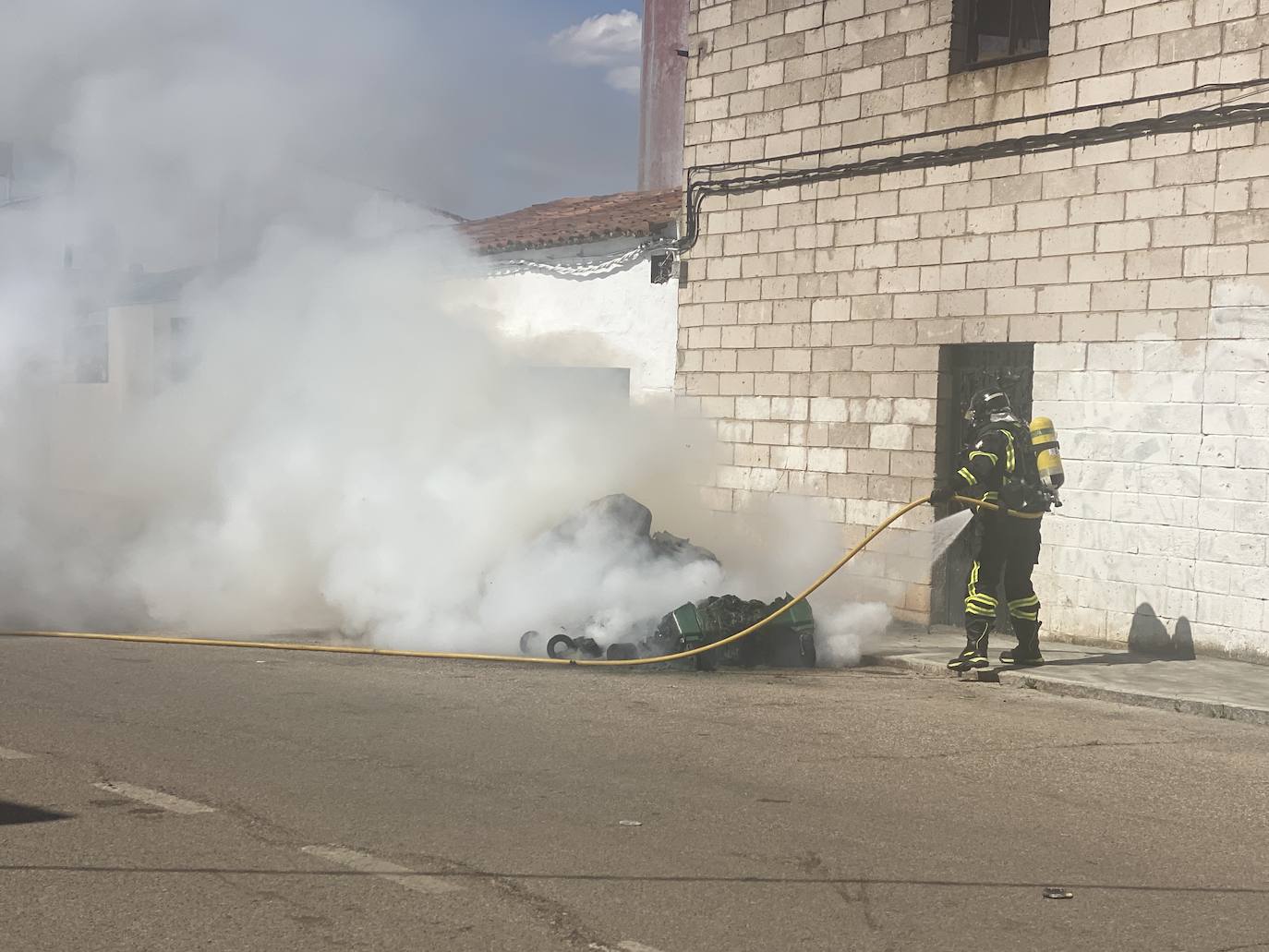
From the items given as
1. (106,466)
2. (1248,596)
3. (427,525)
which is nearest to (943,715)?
(1248,596)

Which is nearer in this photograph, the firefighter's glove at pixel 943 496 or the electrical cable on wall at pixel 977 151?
the firefighter's glove at pixel 943 496

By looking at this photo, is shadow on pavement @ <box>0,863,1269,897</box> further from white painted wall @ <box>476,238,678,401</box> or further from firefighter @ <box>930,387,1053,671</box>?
white painted wall @ <box>476,238,678,401</box>

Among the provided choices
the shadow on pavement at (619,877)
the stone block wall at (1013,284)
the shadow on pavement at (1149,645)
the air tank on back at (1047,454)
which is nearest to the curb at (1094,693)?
the shadow on pavement at (1149,645)

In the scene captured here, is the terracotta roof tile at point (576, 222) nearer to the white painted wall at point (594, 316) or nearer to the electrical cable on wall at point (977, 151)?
the white painted wall at point (594, 316)

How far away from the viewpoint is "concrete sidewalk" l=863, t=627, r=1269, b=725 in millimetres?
8570

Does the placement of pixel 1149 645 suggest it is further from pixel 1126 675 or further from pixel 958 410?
pixel 958 410

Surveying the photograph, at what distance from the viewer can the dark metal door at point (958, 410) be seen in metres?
11.8

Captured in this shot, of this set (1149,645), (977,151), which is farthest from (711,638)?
(977,151)

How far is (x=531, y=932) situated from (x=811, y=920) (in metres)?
0.84

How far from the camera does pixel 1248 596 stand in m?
9.96

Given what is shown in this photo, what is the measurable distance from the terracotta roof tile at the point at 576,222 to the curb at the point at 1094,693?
6.03 m

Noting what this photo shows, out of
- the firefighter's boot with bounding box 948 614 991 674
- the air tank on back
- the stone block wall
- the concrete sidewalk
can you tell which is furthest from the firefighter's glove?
the stone block wall

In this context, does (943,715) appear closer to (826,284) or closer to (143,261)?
(826,284)

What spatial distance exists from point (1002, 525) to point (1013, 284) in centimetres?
249
